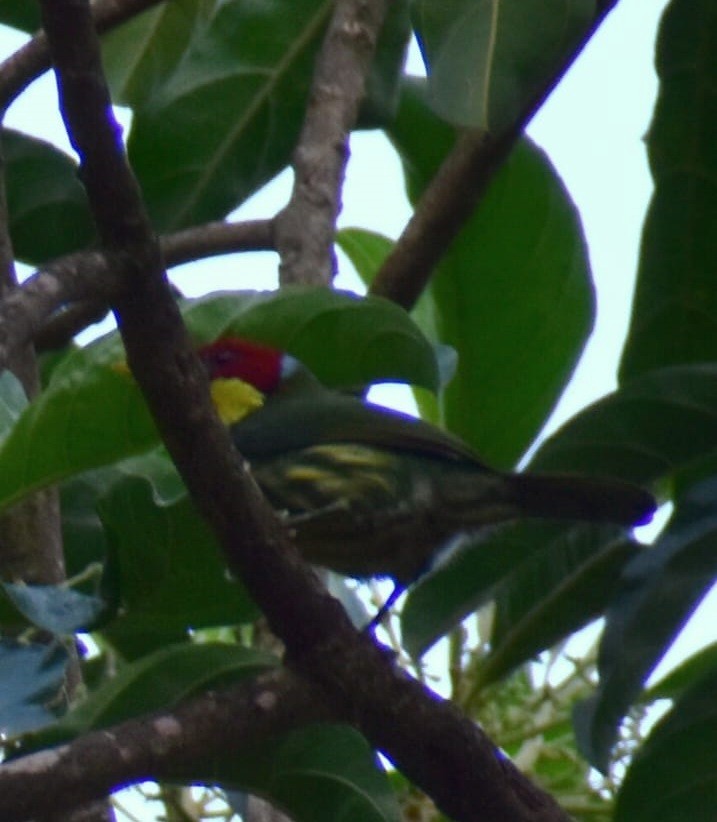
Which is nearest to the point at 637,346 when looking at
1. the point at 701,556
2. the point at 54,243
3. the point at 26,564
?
the point at 701,556

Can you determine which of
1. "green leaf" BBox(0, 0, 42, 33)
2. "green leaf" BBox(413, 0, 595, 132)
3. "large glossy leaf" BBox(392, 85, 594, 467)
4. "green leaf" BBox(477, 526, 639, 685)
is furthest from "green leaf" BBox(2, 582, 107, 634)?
"green leaf" BBox(0, 0, 42, 33)

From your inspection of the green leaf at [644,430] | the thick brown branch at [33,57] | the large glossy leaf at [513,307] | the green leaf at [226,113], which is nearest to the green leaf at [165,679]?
the green leaf at [644,430]

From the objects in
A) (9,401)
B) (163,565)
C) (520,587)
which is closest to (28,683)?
(163,565)

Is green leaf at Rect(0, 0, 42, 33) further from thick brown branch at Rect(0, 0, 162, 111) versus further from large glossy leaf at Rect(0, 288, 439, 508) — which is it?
large glossy leaf at Rect(0, 288, 439, 508)

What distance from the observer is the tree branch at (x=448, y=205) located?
2.55 m

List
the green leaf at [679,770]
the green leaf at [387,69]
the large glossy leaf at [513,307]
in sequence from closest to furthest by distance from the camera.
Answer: the green leaf at [679,770] < the large glossy leaf at [513,307] < the green leaf at [387,69]

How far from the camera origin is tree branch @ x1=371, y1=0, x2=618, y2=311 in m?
2.55

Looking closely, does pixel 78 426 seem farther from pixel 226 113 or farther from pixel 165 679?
pixel 226 113

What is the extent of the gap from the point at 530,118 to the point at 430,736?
126cm

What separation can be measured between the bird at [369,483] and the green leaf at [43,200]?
60cm

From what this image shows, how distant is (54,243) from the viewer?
118 inches

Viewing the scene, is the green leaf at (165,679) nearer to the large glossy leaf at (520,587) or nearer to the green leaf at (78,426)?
the green leaf at (78,426)

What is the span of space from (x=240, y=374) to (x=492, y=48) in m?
0.79

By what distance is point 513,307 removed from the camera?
271 cm
